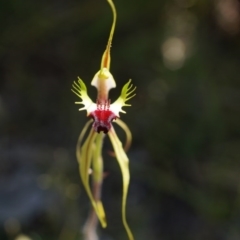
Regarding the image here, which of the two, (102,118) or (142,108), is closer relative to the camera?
(102,118)

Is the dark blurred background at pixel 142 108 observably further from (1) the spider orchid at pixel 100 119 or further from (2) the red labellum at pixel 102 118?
(2) the red labellum at pixel 102 118

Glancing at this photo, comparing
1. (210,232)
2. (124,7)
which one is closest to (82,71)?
(124,7)

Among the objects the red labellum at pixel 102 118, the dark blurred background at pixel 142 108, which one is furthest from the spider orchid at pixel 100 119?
the dark blurred background at pixel 142 108

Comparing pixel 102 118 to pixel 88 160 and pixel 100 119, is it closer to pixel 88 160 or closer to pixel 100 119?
pixel 100 119

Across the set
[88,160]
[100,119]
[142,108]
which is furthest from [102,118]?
[142,108]

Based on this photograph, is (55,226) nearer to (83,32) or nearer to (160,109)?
(160,109)

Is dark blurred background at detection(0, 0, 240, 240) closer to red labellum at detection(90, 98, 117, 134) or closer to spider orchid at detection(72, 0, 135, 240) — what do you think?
spider orchid at detection(72, 0, 135, 240)

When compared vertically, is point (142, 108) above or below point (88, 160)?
above

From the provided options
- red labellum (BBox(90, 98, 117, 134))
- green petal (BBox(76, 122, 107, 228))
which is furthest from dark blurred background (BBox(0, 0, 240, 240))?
red labellum (BBox(90, 98, 117, 134))
